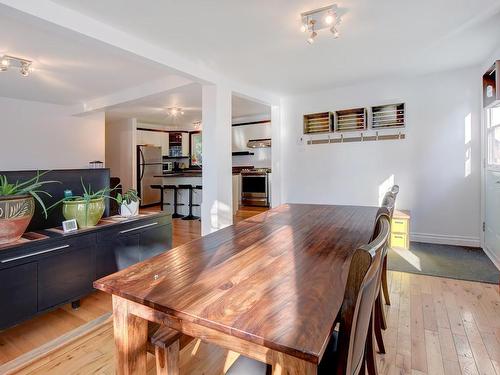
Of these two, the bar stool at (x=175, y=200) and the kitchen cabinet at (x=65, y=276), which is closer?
the kitchen cabinet at (x=65, y=276)

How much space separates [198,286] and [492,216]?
3.75m

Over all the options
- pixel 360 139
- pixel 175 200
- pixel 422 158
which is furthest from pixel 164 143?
pixel 422 158

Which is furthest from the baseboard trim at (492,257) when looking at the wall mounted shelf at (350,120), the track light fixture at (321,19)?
the track light fixture at (321,19)

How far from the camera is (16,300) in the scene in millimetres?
1790

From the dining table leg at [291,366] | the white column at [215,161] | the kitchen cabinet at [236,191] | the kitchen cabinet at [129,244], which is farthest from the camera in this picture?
the kitchen cabinet at [236,191]

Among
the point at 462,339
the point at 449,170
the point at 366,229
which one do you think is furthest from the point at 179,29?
the point at 449,170

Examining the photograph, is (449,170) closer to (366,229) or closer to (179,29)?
(366,229)

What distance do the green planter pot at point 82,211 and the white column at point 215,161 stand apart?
1.54 m

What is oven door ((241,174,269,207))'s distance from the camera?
22.0 ft

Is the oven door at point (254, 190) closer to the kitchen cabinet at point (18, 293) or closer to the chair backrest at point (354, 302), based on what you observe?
the kitchen cabinet at point (18, 293)

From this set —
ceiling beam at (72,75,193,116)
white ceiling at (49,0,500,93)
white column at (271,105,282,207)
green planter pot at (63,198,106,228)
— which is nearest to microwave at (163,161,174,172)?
ceiling beam at (72,75,193,116)

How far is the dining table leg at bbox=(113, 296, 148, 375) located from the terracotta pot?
1.33 meters

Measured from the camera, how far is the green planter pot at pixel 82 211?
2.22 m

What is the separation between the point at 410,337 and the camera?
1854 millimetres
